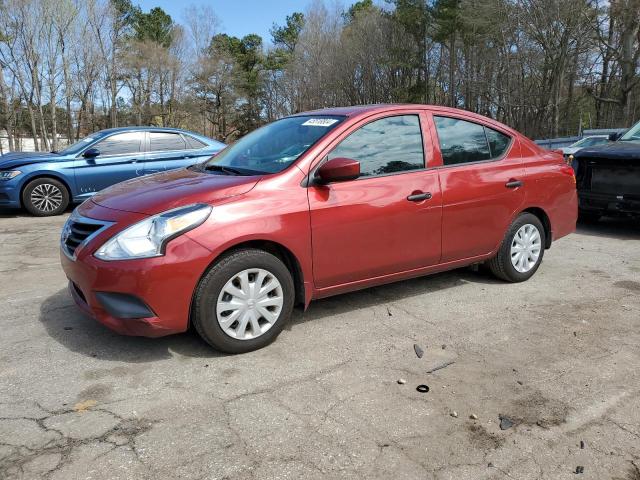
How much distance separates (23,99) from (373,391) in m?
43.7

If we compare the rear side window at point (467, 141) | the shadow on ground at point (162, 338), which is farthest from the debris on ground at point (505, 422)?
the rear side window at point (467, 141)

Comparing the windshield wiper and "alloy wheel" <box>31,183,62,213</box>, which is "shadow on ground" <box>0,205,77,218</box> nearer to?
"alloy wheel" <box>31,183,62,213</box>

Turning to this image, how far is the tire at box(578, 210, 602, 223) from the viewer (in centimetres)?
792

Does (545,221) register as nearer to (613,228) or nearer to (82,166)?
(613,228)

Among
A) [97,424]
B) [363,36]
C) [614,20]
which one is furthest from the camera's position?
[363,36]

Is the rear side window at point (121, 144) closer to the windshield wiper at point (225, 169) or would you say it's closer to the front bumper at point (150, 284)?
the windshield wiper at point (225, 169)

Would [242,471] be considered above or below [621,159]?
below

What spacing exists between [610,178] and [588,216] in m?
1.21

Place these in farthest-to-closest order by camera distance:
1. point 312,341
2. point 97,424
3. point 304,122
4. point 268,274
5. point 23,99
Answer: point 23,99 → point 304,122 → point 312,341 → point 268,274 → point 97,424

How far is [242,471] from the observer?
2.28 m

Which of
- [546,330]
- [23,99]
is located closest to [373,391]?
[546,330]

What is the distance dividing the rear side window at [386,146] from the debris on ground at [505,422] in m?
1.93

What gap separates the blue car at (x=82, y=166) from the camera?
897 centimetres

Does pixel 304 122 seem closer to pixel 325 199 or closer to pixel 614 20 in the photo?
pixel 325 199
